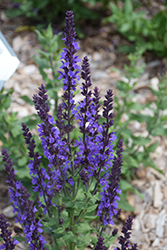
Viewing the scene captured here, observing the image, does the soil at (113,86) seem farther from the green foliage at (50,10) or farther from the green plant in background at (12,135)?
the green plant in background at (12,135)

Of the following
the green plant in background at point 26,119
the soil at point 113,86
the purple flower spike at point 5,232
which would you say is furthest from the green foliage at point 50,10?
the purple flower spike at point 5,232

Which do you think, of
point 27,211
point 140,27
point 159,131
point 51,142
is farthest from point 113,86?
point 27,211

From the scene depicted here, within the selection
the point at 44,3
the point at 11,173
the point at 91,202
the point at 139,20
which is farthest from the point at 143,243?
the point at 44,3

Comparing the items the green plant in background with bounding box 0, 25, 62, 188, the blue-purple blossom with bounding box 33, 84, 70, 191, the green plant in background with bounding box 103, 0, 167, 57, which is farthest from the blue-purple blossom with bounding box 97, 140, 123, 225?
the green plant in background with bounding box 103, 0, 167, 57

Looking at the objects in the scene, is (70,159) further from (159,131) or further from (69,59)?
(159,131)

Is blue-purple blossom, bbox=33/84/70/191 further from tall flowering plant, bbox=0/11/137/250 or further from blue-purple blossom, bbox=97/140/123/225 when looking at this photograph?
blue-purple blossom, bbox=97/140/123/225

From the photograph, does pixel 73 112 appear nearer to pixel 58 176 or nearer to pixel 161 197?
pixel 58 176
